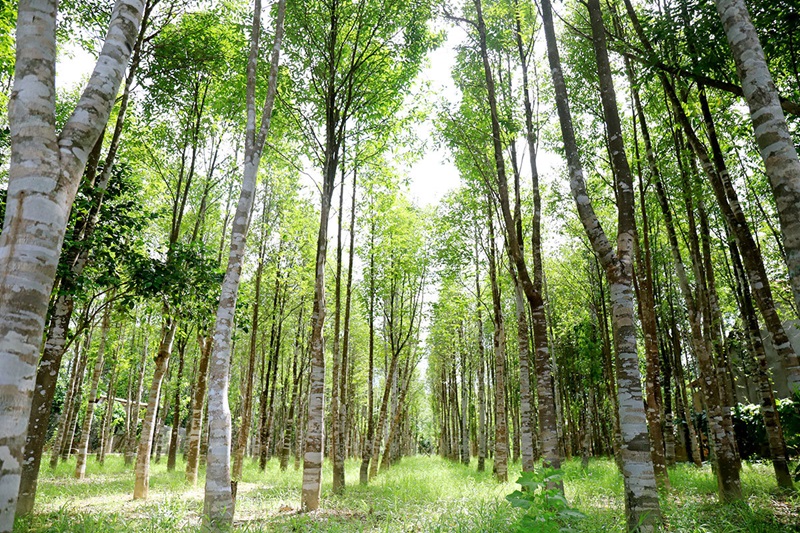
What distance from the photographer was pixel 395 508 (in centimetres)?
924

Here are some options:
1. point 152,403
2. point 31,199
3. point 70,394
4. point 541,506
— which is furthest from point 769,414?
point 70,394

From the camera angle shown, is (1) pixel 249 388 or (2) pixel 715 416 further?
(1) pixel 249 388

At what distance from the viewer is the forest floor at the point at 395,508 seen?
268 inches

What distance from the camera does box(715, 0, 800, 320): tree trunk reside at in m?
4.11

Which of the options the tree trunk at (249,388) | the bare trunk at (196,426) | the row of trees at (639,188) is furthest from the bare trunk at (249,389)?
the row of trees at (639,188)

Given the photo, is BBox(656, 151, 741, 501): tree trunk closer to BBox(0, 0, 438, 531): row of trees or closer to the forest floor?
the forest floor

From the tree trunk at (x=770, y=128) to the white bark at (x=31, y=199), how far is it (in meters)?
6.09

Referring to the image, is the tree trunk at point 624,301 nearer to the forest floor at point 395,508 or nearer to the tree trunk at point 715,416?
the forest floor at point 395,508

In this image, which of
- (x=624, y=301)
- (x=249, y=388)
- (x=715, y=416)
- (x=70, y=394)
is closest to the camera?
(x=624, y=301)

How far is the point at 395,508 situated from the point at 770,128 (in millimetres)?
9083

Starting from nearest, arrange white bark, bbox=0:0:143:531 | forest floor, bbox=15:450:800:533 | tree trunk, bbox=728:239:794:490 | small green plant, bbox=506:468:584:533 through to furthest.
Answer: white bark, bbox=0:0:143:531, small green plant, bbox=506:468:584:533, forest floor, bbox=15:450:800:533, tree trunk, bbox=728:239:794:490

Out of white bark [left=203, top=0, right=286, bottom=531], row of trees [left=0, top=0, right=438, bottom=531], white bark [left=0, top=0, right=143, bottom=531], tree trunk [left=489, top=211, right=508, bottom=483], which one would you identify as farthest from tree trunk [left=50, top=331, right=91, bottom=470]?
white bark [left=0, top=0, right=143, bottom=531]

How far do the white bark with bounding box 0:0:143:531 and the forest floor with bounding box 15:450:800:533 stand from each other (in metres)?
4.82

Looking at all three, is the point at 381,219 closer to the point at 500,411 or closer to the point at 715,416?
the point at 500,411
